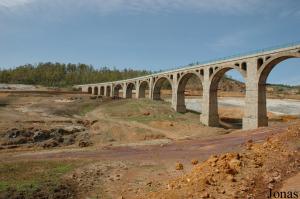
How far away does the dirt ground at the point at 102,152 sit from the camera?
1630cm

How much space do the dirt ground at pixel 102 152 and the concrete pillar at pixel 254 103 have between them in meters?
4.61

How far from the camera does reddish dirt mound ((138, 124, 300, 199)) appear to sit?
12305 millimetres

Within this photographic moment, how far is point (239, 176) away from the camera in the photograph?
13656 millimetres

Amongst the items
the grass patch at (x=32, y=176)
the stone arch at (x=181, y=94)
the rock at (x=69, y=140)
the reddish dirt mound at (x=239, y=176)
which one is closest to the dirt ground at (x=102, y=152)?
the grass patch at (x=32, y=176)

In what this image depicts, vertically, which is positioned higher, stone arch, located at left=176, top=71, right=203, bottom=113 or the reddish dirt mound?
stone arch, located at left=176, top=71, right=203, bottom=113

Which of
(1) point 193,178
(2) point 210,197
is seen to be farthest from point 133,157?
(2) point 210,197

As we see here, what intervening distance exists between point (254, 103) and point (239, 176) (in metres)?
27.5

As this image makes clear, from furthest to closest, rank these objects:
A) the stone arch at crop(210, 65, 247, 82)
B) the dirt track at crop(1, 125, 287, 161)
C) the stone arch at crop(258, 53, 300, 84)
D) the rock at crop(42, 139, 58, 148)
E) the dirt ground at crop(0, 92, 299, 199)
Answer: the stone arch at crop(210, 65, 247, 82)
the stone arch at crop(258, 53, 300, 84)
the rock at crop(42, 139, 58, 148)
the dirt track at crop(1, 125, 287, 161)
the dirt ground at crop(0, 92, 299, 199)

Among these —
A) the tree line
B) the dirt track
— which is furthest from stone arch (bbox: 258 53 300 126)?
the tree line

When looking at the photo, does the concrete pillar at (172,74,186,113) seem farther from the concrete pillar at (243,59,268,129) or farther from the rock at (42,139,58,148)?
the rock at (42,139,58,148)

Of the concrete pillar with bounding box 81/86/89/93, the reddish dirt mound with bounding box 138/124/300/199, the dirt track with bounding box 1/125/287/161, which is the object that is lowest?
the dirt track with bounding box 1/125/287/161

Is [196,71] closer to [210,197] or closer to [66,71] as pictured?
[210,197]

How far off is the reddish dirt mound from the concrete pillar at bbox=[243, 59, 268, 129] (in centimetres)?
2247

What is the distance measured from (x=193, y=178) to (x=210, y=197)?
7.36ft
